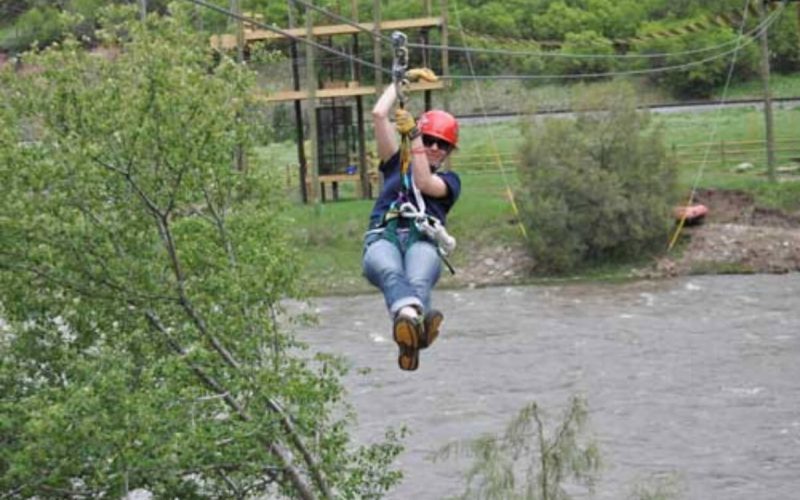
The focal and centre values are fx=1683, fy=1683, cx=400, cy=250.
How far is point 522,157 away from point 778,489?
48.8ft

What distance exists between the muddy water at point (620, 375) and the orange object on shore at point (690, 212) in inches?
91.3

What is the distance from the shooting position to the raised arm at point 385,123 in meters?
9.12

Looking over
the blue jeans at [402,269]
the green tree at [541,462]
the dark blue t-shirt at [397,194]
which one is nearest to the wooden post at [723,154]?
the green tree at [541,462]

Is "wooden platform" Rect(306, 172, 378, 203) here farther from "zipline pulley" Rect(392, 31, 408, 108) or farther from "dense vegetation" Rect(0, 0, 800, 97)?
"zipline pulley" Rect(392, 31, 408, 108)

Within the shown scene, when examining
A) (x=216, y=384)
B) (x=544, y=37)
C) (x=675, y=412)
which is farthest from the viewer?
(x=544, y=37)

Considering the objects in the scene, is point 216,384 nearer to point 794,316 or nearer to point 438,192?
point 438,192

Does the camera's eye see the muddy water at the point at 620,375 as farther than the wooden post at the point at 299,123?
No

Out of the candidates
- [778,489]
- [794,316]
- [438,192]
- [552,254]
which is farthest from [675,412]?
[438,192]

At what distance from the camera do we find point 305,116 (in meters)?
41.4

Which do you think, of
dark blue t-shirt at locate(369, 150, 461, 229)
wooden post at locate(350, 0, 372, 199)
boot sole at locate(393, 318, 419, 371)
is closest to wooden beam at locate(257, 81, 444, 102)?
wooden post at locate(350, 0, 372, 199)

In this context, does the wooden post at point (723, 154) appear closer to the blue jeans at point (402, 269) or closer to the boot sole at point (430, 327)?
the blue jeans at point (402, 269)

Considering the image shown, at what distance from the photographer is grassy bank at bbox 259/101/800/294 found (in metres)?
32.7

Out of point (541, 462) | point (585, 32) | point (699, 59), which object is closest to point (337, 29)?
point (585, 32)

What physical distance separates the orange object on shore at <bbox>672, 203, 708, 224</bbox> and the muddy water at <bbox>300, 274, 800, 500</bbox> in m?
2.32
